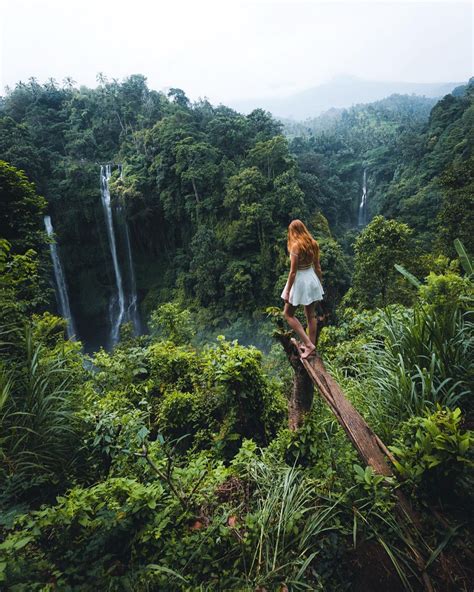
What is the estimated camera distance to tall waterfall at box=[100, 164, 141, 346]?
21531 millimetres

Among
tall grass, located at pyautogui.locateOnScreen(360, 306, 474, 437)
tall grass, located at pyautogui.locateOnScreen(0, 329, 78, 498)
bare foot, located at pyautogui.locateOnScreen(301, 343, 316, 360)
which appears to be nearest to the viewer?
tall grass, located at pyautogui.locateOnScreen(0, 329, 78, 498)

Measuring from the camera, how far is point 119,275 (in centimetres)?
2277

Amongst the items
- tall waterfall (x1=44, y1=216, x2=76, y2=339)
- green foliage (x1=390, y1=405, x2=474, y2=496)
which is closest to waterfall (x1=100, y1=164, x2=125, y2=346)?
tall waterfall (x1=44, y1=216, x2=76, y2=339)

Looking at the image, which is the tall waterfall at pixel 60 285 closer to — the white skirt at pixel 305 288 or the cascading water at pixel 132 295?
the cascading water at pixel 132 295

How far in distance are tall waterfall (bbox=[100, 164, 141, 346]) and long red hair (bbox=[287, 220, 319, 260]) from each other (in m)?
20.5

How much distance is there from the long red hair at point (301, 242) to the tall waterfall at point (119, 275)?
20.5 m

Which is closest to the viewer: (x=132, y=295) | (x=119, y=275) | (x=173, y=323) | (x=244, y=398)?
(x=244, y=398)

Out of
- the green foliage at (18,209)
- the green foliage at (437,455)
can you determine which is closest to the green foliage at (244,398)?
the green foliage at (437,455)

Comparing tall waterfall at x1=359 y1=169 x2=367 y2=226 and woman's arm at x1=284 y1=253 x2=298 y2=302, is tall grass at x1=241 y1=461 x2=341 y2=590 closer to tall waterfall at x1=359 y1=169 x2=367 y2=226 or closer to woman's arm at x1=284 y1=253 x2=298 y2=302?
woman's arm at x1=284 y1=253 x2=298 y2=302

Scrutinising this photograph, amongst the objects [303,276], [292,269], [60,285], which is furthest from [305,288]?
[60,285]

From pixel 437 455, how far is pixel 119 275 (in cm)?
2336

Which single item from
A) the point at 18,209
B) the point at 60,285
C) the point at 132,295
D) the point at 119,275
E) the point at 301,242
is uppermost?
the point at 18,209

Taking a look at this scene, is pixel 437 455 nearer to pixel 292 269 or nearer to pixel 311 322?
pixel 311 322

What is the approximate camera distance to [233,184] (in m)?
18.6
